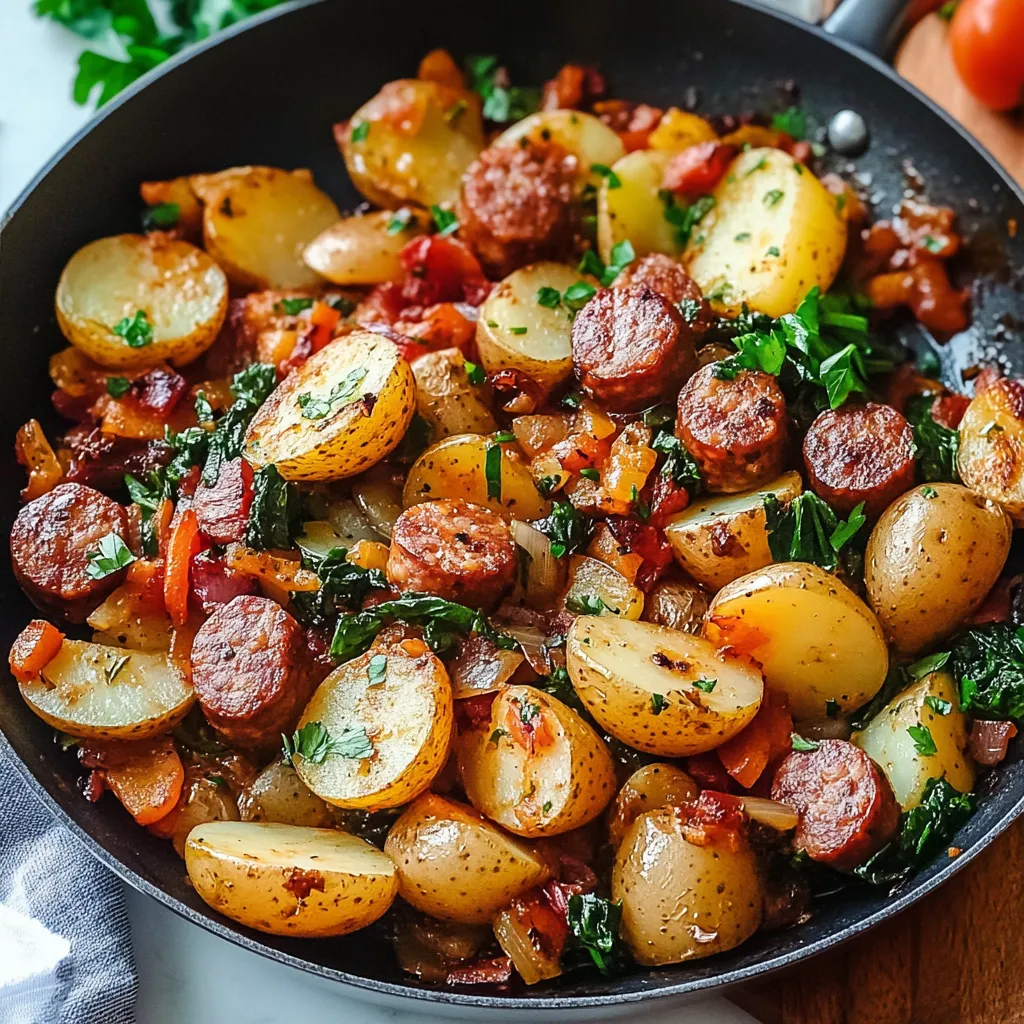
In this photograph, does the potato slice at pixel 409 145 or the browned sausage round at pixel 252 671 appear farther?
the potato slice at pixel 409 145

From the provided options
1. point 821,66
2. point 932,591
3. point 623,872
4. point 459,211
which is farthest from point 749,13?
point 623,872

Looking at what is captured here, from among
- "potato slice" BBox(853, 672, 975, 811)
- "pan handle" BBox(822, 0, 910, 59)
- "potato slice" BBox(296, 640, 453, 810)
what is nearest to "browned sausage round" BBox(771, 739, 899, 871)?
"potato slice" BBox(853, 672, 975, 811)

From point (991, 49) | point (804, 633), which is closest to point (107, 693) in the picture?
point (804, 633)

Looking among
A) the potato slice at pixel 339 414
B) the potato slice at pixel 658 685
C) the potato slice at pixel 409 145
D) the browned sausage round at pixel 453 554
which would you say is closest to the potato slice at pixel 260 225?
the potato slice at pixel 409 145

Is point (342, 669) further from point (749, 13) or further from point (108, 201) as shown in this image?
point (749, 13)

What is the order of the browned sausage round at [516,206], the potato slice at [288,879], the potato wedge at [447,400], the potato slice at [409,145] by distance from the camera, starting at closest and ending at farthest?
the potato slice at [288,879] < the potato wedge at [447,400] < the browned sausage round at [516,206] < the potato slice at [409,145]

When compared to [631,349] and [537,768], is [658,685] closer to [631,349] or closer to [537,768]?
[537,768]

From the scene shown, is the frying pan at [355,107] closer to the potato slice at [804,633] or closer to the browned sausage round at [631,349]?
the potato slice at [804,633]

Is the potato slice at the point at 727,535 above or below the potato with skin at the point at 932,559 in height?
above
